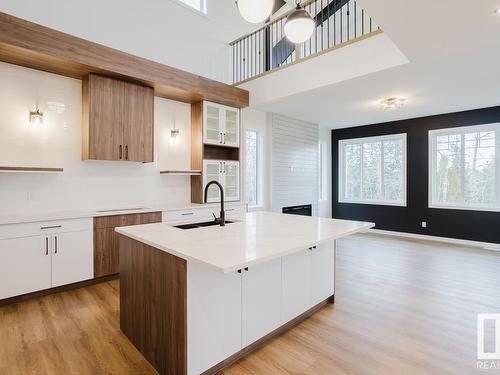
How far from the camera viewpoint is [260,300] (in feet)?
6.73

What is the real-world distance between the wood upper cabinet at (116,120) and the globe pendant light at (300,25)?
2470 mm

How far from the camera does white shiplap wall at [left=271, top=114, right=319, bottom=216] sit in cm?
584

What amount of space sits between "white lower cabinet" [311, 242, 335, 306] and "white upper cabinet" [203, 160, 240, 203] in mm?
2516

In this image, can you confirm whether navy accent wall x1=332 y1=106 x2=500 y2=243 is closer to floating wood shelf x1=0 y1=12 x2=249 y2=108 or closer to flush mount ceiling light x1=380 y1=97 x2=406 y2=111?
flush mount ceiling light x1=380 y1=97 x2=406 y2=111

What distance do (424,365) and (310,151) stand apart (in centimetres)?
526

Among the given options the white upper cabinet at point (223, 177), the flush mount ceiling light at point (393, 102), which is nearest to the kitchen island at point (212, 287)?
the white upper cabinet at point (223, 177)

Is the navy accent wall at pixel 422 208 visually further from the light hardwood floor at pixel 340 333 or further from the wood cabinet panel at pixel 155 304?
the wood cabinet panel at pixel 155 304

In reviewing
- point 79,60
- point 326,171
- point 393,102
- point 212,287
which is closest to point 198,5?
point 79,60

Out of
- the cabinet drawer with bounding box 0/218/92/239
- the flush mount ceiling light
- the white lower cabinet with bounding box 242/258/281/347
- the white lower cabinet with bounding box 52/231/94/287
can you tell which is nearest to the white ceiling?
the flush mount ceiling light

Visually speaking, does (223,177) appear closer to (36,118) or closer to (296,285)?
(36,118)

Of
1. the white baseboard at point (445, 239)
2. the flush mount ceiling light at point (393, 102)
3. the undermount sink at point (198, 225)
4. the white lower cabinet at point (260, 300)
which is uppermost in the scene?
the flush mount ceiling light at point (393, 102)

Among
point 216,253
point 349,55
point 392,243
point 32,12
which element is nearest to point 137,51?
point 32,12

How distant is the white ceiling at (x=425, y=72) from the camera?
2.26 meters

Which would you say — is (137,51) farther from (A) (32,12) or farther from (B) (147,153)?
(B) (147,153)
